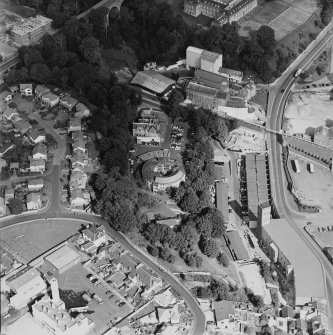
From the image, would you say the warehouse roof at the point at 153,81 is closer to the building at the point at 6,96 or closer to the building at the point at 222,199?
the building at the point at 6,96

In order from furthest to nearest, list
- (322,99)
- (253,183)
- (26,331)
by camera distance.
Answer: (322,99) → (253,183) → (26,331)

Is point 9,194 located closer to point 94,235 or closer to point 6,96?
point 94,235

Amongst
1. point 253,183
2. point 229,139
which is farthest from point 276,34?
point 253,183

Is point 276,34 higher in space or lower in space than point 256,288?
higher

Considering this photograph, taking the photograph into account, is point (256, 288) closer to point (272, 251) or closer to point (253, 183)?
point (272, 251)

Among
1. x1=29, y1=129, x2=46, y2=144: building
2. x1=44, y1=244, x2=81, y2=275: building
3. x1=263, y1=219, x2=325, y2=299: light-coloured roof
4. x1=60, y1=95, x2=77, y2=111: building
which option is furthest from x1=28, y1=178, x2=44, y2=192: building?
x1=263, y1=219, x2=325, y2=299: light-coloured roof

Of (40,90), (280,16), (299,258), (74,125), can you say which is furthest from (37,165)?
(280,16)

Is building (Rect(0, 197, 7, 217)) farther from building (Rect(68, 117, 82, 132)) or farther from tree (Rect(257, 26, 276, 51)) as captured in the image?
tree (Rect(257, 26, 276, 51))

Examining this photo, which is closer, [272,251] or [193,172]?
[272,251]
